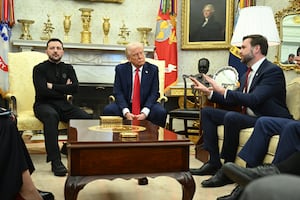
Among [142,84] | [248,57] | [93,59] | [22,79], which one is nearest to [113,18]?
[93,59]

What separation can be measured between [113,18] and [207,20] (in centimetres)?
145

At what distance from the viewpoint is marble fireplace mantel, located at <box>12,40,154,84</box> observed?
5.20m

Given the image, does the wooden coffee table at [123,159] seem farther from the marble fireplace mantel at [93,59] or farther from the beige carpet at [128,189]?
the marble fireplace mantel at [93,59]

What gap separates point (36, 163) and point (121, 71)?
1.23 metres

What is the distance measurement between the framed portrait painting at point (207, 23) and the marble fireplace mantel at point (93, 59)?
28.3 inches

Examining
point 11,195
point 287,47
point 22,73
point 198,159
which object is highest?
point 287,47

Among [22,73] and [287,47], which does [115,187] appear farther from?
[287,47]

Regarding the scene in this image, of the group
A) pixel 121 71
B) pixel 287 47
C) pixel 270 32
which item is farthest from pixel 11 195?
pixel 287 47

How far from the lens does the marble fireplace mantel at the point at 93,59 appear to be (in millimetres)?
5199

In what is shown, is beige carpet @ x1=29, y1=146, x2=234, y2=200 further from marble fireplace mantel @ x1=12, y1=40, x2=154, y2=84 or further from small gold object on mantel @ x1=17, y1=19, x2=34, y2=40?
small gold object on mantel @ x1=17, y1=19, x2=34, y2=40

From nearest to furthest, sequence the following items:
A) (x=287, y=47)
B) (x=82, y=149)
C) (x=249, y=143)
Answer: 1. (x=82, y=149)
2. (x=249, y=143)
3. (x=287, y=47)

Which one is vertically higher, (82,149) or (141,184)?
(82,149)

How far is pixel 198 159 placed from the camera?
378 centimetres

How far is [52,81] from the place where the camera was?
3.64 m
